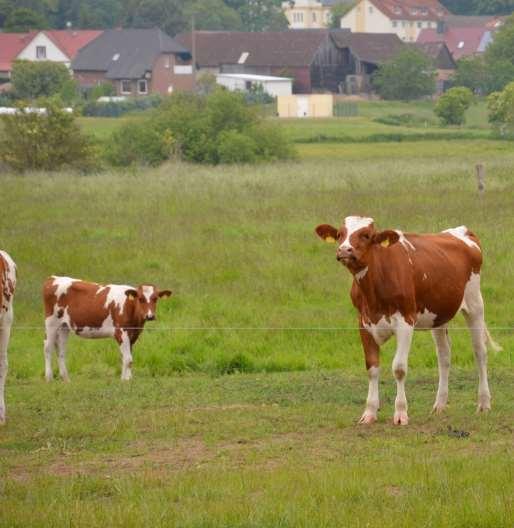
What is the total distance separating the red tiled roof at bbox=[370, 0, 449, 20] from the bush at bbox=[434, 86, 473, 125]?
69.1 metres

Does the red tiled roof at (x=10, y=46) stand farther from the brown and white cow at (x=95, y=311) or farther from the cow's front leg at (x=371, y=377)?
the cow's front leg at (x=371, y=377)

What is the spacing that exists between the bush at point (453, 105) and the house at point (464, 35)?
5015 centimetres

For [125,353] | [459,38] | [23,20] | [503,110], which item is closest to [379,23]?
[459,38]

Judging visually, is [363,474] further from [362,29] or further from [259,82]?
[362,29]

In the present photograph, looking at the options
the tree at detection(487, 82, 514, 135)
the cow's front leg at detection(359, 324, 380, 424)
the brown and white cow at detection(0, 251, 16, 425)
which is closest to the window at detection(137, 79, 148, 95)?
the tree at detection(487, 82, 514, 135)

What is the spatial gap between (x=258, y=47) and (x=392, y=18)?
3885cm

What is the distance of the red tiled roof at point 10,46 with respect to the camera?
111m

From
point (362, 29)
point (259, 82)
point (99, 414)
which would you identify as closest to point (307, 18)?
point (362, 29)

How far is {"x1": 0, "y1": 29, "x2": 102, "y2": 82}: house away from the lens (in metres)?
111

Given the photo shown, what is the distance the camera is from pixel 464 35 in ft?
448

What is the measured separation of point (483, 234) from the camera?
26.4 m

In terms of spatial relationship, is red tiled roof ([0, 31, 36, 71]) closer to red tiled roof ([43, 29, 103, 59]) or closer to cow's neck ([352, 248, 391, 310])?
red tiled roof ([43, 29, 103, 59])

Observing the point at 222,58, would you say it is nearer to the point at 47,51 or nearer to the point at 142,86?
the point at 142,86

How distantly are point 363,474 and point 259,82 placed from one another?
93.6 meters
